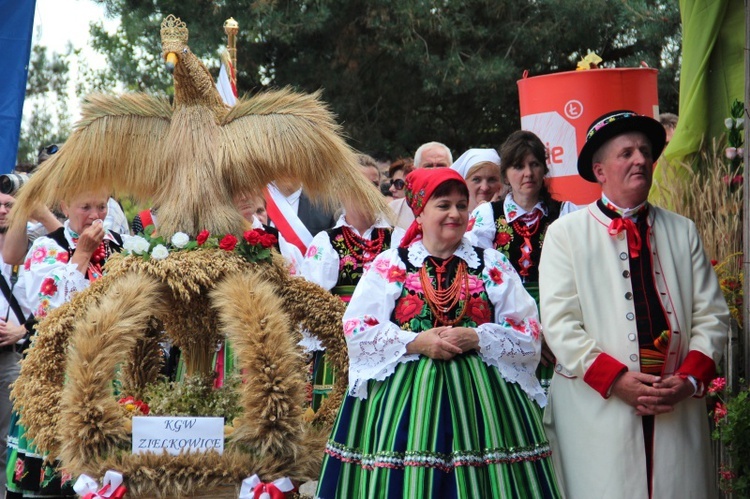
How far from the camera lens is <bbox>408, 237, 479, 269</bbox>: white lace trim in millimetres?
4664

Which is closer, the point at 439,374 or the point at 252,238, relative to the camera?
the point at 439,374

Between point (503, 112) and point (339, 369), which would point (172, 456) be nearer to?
point (339, 369)

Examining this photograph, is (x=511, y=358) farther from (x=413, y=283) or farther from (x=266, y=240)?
(x=266, y=240)

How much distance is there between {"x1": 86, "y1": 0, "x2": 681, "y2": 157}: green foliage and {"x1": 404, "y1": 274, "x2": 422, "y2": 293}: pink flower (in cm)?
674

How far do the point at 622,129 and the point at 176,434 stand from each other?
2310mm

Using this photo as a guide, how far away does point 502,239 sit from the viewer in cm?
571

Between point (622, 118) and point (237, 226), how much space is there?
5.83 ft

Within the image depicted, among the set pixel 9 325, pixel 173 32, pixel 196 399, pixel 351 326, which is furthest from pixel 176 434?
pixel 9 325

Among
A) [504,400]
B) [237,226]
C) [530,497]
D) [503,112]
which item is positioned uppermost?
[503,112]

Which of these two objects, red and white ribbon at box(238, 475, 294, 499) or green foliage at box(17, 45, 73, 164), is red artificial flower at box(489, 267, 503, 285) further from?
green foliage at box(17, 45, 73, 164)

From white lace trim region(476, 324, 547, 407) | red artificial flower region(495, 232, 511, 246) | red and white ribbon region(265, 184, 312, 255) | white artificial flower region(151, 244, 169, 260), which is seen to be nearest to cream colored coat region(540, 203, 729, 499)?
white lace trim region(476, 324, 547, 407)

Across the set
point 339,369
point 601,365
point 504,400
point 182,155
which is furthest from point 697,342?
point 182,155

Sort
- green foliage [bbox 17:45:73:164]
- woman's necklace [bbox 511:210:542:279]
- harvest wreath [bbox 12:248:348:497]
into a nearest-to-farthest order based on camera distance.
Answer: harvest wreath [bbox 12:248:348:497]
woman's necklace [bbox 511:210:542:279]
green foliage [bbox 17:45:73:164]

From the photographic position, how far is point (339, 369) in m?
5.11
